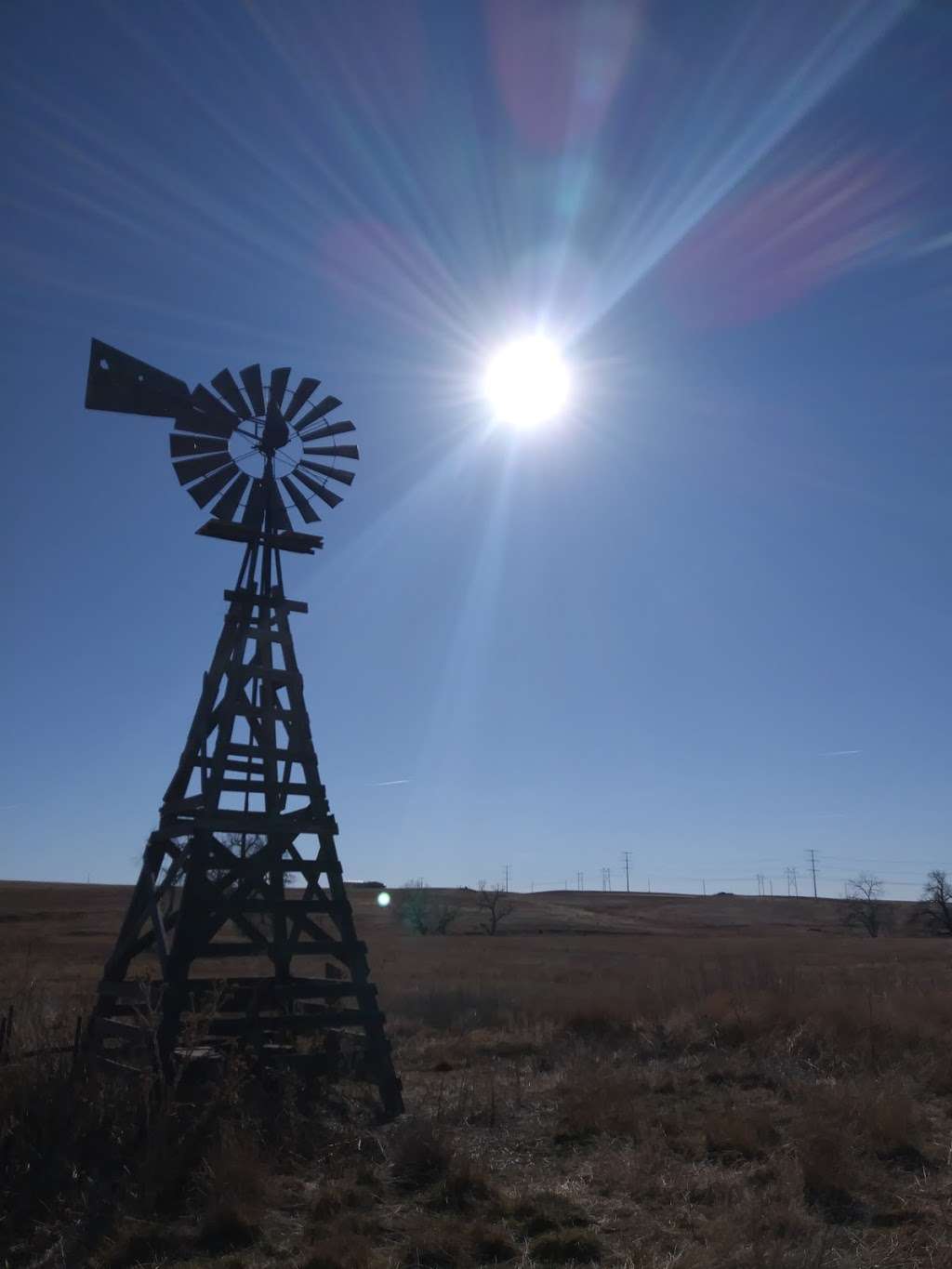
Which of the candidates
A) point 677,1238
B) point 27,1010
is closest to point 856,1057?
point 677,1238

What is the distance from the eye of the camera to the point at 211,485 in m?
11.4

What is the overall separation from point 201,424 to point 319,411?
1.45m

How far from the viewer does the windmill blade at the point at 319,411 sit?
12.0m

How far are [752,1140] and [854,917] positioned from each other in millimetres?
83422

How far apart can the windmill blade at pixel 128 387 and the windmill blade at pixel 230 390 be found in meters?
0.41

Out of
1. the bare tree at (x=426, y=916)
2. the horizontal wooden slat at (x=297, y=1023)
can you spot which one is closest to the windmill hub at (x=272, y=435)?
the horizontal wooden slat at (x=297, y=1023)

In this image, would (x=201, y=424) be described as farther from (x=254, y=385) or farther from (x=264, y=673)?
(x=264, y=673)

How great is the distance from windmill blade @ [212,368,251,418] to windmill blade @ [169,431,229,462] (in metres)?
0.46

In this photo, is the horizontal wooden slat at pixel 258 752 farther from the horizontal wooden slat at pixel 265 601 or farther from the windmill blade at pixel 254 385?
the windmill blade at pixel 254 385

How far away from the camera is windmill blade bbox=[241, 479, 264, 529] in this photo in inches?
457

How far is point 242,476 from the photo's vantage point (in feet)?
38.3

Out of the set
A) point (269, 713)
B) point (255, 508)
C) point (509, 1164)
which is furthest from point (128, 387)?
point (509, 1164)

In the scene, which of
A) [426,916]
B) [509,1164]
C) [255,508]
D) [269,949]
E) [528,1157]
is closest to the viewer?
[509,1164]

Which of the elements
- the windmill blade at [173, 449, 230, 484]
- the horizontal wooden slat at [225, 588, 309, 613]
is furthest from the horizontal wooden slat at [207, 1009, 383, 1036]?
the windmill blade at [173, 449, 230, 484]
